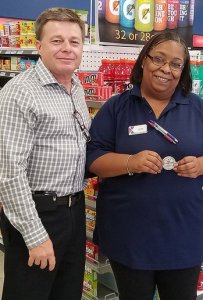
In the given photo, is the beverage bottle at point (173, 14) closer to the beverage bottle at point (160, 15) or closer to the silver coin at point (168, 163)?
the beverage bottle at point (160, 15)

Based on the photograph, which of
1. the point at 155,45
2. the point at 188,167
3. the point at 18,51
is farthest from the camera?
the point at 18,51

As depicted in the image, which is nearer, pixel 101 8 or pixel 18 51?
pixel 101 8

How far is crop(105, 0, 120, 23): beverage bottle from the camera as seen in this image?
113 inches

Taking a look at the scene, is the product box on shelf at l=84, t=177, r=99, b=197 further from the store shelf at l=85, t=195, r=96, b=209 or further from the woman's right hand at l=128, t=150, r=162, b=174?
the woman's right hand at l=128, t=150, r=162, b=174

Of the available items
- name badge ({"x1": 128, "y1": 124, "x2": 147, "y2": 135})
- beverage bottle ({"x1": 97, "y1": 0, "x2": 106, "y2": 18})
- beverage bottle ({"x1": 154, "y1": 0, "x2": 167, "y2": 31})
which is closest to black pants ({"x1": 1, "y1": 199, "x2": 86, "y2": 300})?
name badge ({"x1": 128, "y1": 124, "x2": 147, "y2": 135})

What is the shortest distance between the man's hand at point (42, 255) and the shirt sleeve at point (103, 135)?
0.42 m

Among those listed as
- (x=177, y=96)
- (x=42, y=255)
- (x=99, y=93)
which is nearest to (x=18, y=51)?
(x=99, y=93)

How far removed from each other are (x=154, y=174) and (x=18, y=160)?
586 mm

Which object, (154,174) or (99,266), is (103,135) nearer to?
(154,174)

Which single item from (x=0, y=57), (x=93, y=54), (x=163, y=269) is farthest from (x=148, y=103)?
(x=0, y=57)

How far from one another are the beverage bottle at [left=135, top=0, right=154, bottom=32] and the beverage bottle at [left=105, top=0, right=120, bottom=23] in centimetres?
16

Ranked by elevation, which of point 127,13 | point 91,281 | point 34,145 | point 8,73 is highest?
point 127,13

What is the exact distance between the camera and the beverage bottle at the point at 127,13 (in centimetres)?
293

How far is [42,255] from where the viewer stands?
5.33 feet
